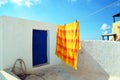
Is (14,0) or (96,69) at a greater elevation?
(14,0)

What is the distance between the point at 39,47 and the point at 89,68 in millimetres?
3230

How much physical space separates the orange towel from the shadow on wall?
4.65 feet

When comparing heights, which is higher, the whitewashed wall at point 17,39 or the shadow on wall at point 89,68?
the whitewashed wall at point 17,39

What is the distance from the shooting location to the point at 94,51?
27.9ft

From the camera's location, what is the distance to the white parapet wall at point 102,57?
7629 mm

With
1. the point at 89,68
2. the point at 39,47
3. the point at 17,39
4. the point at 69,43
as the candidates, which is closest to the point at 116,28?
the point at 89,68

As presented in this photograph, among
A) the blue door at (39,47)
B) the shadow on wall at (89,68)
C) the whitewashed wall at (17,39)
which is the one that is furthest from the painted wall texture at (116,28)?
the whitewashed wall at (17,39)

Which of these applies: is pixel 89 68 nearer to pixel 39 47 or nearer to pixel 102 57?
pixel 102 57

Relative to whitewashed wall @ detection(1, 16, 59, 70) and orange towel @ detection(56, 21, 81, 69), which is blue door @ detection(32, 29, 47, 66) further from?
orange towel @ detection(56, 21, 81, 69)

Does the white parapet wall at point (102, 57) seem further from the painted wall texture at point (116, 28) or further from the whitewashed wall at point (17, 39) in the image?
the painted wall texture at point (116, 28)

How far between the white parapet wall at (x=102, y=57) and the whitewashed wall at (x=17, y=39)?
9.76 feet

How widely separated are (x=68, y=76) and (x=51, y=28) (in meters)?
3.28

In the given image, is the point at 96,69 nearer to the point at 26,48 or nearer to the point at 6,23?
the point at 26,48

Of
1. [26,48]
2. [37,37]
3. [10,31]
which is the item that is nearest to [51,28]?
[37,37]
